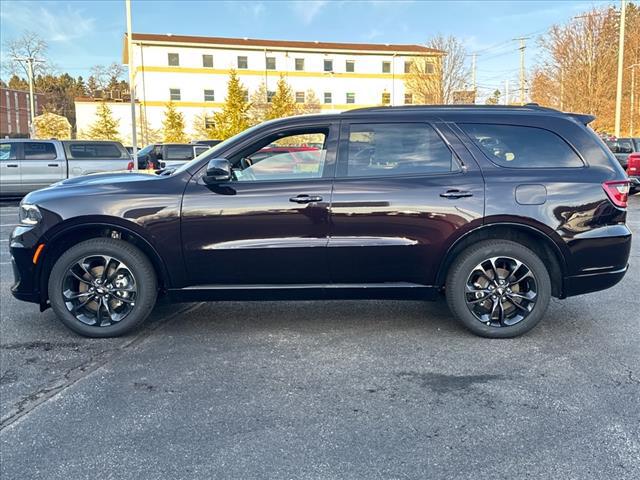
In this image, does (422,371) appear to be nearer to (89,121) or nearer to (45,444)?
(45,444)

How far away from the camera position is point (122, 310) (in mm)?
4270

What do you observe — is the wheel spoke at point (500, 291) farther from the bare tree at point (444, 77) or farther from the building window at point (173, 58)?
the building window at point (173, 58)

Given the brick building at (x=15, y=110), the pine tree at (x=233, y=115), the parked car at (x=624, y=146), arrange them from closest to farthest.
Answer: the parked car at (x=624, y=146), the pine tree at (x=233, y=115), the brick building at (x=15, y=110)

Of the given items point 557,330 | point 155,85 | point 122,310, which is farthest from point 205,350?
point 155,85

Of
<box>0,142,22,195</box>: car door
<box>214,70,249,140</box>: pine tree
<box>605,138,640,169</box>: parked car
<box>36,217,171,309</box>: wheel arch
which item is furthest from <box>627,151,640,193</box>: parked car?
<box>214,70,249,140</box>: pine tree

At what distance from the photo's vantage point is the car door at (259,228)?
158 inches

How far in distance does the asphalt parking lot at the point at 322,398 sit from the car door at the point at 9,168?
11.0m

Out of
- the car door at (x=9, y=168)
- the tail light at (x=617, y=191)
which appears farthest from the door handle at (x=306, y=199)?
the car door at (x=9, y=168)

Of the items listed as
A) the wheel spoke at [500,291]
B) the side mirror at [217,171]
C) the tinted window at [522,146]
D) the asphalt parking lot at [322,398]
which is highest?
the tinted window at [522,146]

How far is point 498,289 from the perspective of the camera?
13.6 feet

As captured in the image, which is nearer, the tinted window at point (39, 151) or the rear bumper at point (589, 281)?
the rear bumper at point (589, 281)

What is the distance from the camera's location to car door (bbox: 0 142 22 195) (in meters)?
14.1

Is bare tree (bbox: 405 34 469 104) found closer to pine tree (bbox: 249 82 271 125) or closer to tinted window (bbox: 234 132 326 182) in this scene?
pine tree (bbox: 249 82 271 125)

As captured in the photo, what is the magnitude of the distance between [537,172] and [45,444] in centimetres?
Result: 375
